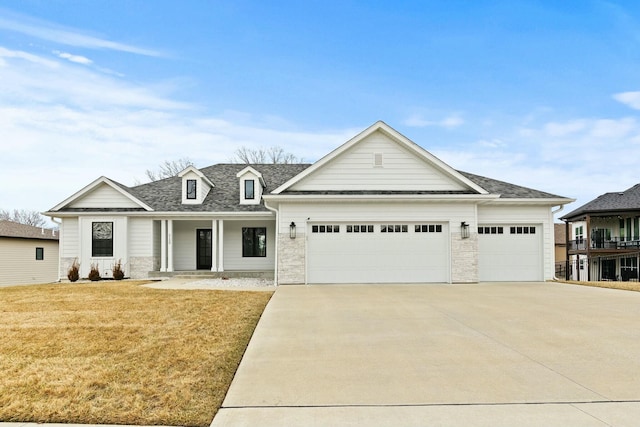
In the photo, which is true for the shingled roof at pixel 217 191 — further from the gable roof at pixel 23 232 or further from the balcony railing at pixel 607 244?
the balcony railing at pixel 607 244

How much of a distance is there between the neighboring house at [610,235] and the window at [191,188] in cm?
2584

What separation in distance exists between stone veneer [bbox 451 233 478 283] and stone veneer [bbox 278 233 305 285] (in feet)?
17.8

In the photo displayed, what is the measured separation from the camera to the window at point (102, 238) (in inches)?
724

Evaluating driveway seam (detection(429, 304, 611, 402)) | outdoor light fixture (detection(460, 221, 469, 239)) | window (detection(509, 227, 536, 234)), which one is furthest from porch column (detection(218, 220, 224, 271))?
window (detection(509, 227, 536, 234))

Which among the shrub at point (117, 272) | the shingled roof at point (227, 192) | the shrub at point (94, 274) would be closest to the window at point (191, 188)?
the shingled roof at point (227, 192)

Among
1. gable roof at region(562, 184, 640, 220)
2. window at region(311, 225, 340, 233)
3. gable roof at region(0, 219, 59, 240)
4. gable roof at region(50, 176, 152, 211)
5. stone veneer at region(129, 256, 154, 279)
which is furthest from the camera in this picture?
gable roof at region(562, 184, 640, 220)

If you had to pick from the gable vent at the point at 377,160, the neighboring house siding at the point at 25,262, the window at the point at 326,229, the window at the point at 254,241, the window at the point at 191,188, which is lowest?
the neighboring house siding at the point at 25,262

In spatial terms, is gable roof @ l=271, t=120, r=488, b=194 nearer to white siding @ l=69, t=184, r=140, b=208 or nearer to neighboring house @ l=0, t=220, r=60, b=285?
white siding @ l=69, t=184, r=140, b=208

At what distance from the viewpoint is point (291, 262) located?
48.5 feet

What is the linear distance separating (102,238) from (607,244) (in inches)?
1297

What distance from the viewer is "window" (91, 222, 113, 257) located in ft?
60.3

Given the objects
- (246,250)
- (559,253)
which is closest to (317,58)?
(246,250)

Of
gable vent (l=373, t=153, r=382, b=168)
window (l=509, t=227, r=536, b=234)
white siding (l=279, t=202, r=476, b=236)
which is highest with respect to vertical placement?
gable vent (l=373, t=153, r=382, b=168)

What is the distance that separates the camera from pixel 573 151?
71.7ft
